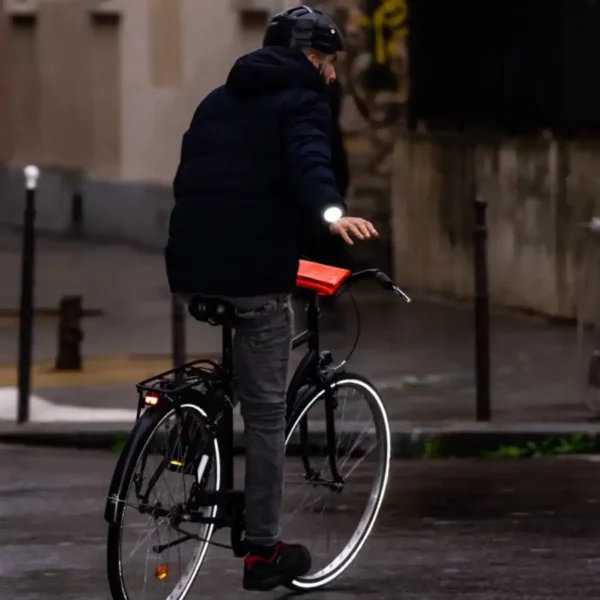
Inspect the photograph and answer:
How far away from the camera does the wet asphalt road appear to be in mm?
6688

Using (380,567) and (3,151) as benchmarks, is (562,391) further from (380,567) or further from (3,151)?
(3,151)

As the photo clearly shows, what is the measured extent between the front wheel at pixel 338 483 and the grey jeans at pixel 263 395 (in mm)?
386

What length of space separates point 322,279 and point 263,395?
19.6 inches

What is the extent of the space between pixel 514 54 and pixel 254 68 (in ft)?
31.1

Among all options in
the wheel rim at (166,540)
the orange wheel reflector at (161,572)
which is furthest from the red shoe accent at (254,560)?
the orange wheel reflector at (161,572)

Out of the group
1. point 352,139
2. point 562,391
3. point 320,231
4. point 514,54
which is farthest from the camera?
point 352,139

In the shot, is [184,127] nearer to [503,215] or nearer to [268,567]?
[503,215]

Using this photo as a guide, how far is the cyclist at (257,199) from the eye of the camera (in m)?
5.91

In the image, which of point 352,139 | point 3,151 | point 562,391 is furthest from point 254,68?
point 3,151

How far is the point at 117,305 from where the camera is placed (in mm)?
16062

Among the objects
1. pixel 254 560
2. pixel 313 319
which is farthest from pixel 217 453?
pixel 313 319

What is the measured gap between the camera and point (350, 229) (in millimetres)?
5719

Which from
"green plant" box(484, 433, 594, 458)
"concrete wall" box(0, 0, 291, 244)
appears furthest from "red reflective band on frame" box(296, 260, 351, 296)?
"concrete wall" box(0, 0, 291, 244)

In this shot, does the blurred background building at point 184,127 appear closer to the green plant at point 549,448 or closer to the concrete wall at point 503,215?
the concrete wall at point 503,215
